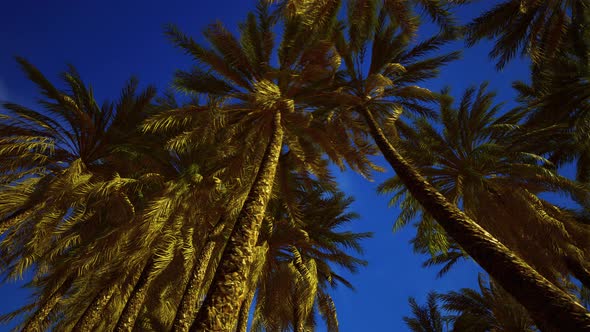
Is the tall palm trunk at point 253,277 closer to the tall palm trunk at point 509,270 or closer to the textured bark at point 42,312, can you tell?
the tall palm trunk at point 509,270

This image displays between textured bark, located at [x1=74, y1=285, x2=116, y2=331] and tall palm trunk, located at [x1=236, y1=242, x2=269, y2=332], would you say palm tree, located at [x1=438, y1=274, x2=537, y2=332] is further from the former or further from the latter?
textured bark, located at [x1=74, y1=285, x2=116, y2=331]

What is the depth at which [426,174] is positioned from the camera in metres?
11.0

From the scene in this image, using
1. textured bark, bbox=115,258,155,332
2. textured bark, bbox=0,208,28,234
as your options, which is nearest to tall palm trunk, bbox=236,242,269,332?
textured bark, bbox=115,258,155,332

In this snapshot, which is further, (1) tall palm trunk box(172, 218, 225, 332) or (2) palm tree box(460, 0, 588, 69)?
(2) palm tree box(460, 0, 588, 69)

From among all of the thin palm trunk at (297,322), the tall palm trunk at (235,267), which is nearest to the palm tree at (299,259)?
the thin palm trunk at (297,322)

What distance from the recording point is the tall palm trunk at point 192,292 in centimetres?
618

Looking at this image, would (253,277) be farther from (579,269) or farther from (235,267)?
(579,269)

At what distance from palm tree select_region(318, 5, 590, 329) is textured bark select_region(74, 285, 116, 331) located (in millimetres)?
A: 7285

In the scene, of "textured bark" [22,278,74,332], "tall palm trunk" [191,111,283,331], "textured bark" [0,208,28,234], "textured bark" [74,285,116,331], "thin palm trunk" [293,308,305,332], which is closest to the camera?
"tall palm trunk" [191,111,283,331]

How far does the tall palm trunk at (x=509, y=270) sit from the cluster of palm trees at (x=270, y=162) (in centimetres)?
9

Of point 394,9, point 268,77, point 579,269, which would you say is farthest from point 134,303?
point 579,269

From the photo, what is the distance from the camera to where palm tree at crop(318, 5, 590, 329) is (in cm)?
422

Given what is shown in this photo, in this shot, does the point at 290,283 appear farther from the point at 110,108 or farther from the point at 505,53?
the point at 505,53

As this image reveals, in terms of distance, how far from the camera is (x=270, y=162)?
6.94 metres
